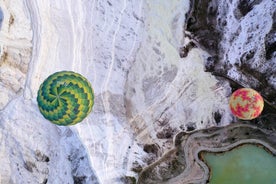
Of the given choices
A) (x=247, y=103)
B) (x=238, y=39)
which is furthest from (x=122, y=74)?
(x=247, y=103)

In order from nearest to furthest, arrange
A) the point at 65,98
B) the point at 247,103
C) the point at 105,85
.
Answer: the point at 65,98, the point at 247,103, the point at 105,85

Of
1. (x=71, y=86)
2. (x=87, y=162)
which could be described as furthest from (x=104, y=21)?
(x=87, y=162)

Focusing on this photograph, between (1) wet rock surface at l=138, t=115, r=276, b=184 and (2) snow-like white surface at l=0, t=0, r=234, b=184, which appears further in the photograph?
(1) wet rock surface at l=138, t=115, r=276, b=184

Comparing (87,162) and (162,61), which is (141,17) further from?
(87,162)

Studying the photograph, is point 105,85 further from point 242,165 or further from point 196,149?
point 242,165

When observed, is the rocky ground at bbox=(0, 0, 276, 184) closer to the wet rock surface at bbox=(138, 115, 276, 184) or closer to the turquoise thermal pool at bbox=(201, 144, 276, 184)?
the wet rock surface at bbox=(138, 115, 276, 184)

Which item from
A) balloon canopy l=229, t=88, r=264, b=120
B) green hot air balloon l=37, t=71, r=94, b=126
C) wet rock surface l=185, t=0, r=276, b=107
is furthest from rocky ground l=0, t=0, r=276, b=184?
green hot air balloon l=37, t=71, r=94, b=126
